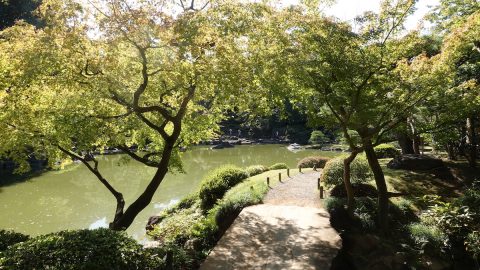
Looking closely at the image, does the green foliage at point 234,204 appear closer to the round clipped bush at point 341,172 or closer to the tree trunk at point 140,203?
the round clipped bush at point 341,172

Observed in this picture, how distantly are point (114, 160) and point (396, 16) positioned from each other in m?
40.2

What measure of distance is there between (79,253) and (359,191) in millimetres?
10014

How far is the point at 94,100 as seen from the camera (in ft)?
29.3

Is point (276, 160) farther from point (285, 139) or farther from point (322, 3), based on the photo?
point (322, 3)

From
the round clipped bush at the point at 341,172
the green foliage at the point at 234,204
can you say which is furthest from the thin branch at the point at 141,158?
the round clipped bush at the point at 341,172

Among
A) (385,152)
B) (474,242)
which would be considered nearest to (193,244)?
(474,242)

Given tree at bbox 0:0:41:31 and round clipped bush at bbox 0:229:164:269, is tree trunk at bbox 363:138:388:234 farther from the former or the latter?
tree at bbox 0:0:41:31

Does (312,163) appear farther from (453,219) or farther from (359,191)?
(453,219)

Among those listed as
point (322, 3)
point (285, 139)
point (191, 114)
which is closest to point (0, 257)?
point (191, 114)

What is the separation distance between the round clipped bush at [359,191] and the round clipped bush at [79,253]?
25.6ft

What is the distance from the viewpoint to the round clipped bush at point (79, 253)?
6051 mm

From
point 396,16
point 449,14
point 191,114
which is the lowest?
point 191,114

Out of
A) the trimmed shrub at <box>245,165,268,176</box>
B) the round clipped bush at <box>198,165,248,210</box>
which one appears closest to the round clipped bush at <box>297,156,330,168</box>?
the trimmed shrub at <box>245,165,268,176</box>

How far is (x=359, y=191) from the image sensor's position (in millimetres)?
12898
